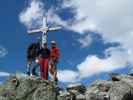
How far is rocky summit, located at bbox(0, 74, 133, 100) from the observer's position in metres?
30.7

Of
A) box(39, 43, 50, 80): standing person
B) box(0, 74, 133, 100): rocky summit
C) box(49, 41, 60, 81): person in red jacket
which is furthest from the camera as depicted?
box(49, 41, 60, 81): person in red jacket

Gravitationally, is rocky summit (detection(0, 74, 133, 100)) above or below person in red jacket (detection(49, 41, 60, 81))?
below

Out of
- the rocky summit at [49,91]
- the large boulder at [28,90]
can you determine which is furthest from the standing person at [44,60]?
the large boulder at [28,90]

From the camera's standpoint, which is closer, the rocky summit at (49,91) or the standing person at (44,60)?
the rocky summit at (49,91)

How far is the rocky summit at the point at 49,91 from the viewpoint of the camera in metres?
30.7

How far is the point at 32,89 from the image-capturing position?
30.8 meters

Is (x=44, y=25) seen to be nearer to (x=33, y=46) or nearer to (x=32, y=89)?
(x=33, y=46)

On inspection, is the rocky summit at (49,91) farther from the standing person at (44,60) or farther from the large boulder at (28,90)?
the standing person at (44,60)

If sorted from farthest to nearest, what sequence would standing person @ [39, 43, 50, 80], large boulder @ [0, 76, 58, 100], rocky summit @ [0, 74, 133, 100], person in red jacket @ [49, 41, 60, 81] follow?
person in red jacket @ [49, 41, 60, 81]
standing person @ [39, 43, 50, 80]
rocky summit @ [0, 74, 133, 100]
large boulder @ [0, 76, 58, 100]

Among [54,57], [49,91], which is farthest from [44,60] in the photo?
[49,91]

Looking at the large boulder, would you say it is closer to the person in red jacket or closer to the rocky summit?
the rocky summit

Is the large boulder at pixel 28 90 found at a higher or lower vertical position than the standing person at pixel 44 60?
lower

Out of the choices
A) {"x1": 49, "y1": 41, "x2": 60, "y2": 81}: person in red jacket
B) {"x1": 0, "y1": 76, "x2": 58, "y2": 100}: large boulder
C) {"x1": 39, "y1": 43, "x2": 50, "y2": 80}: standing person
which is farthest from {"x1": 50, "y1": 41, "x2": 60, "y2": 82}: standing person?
{"x1": 0, "y1": 76, "x2": 58, "y2": 100}: large boulder

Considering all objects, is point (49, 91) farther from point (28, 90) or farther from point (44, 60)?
point (44, 60)
